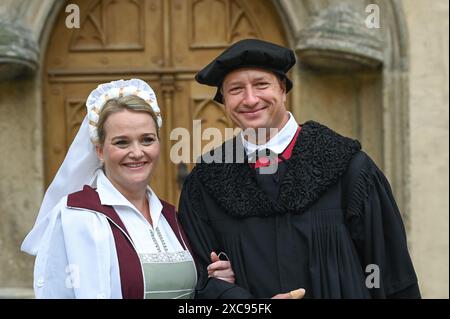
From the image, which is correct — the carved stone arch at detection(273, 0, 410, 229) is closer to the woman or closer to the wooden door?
the wooden door

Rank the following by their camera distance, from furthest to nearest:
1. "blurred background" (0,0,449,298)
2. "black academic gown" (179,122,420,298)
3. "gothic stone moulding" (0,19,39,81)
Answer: "blurred background" (0,0,449,298)
"gothic stone moulding" (0,19,39,81)
"black academic gown" (179,122,420,298)

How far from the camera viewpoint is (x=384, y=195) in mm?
3414

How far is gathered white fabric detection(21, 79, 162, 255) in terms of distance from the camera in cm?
340

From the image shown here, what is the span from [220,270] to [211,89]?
280 cm

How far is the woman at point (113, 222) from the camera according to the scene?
319cm

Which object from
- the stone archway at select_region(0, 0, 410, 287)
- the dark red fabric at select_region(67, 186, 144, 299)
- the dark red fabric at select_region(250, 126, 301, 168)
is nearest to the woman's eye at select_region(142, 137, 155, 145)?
the dark red fabric at select_region(67, 186, 144, 299)

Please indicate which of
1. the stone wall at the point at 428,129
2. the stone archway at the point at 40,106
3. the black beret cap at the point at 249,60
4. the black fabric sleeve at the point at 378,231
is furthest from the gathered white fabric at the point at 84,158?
the stone wall at the point at 428,129

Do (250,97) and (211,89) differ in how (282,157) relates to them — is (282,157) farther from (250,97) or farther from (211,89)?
(211,89)

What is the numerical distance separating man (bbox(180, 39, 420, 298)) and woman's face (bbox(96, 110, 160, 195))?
28 centimetres

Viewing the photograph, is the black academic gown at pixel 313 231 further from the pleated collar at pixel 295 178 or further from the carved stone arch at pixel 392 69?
the carved stone arch at pixel 392 69

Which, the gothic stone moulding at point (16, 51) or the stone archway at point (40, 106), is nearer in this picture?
the gothic stone moulding at point (16, 51)

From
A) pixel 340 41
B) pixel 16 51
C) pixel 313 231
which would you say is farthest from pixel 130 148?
pixel 340 41

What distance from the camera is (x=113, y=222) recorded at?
3270mm

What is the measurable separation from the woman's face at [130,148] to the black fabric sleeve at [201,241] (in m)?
0.25
